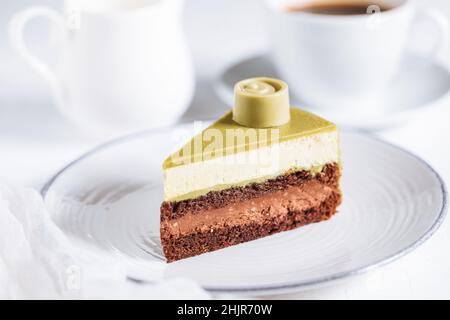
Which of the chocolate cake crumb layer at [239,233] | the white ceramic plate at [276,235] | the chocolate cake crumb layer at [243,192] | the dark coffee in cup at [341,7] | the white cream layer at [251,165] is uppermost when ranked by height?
the dark coffee in cup at [341,7]

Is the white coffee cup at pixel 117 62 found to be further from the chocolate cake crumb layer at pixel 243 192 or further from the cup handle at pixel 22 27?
the chocolate cake crumb layer at pixel 243 192

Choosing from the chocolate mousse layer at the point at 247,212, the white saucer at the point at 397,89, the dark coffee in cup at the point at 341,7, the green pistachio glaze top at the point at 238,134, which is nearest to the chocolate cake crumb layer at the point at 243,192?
the chocolate mousse layer at the point at 247,212

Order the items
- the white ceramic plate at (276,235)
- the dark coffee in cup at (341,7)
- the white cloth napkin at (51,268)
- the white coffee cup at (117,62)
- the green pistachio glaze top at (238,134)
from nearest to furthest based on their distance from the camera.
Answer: the white cloth napkin at (51,268)
the white ceramic plate at (276,235)
the green pistachio glaze top at (238,134)
the white coffee cup at (117,62)
the dark coffee in cup at (341,7)

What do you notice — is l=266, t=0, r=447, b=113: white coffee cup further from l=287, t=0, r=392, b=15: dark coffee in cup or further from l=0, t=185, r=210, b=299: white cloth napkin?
l=0, t=185, r=210, b=299: white cloth napkin

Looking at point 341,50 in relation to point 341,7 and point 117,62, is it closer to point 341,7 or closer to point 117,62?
point 341,7

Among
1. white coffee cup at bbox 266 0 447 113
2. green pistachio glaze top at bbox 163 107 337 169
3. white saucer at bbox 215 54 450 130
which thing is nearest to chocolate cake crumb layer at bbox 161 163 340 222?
green pistachio glaze top at bbox 163 107 337 169

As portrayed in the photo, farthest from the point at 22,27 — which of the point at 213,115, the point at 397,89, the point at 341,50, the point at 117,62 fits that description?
the point at 397,89

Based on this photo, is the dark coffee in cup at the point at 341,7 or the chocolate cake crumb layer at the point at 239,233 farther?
the dark coffee in cup at the point at 341,7
